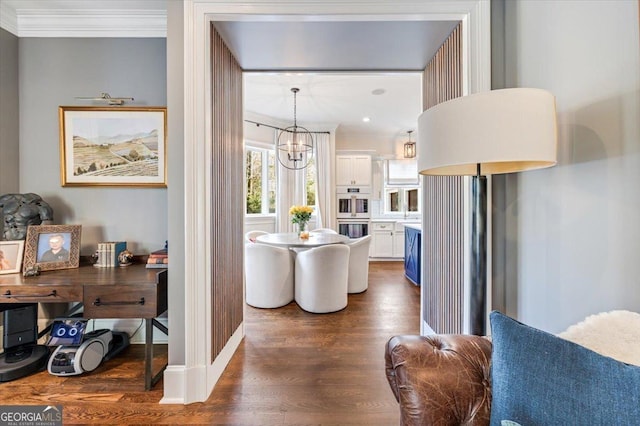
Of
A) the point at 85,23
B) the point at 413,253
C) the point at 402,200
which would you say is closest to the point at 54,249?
the point at 85,23

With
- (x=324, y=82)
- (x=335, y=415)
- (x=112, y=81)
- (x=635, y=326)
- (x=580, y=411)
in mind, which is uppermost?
(x=324, y=82)

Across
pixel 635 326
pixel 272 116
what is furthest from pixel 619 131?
pixel 272 116

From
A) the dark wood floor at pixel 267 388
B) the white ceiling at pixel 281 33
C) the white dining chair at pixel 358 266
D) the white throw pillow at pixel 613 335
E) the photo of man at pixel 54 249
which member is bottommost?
the dark wood floor at pixel 267 388

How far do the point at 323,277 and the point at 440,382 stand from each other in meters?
2.15

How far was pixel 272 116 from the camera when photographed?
496 centimetres

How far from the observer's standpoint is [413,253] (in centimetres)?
411

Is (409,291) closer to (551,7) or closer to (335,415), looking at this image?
(335,415)

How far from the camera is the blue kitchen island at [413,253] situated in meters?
3.88

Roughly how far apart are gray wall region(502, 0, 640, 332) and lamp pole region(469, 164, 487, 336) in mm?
335

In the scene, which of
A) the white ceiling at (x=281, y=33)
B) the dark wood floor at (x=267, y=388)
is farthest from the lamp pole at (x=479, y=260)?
the white ceiling at (x=281, y=33)

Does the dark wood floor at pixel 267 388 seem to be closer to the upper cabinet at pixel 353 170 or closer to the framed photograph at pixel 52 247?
the framed photograph at pixel 52 247

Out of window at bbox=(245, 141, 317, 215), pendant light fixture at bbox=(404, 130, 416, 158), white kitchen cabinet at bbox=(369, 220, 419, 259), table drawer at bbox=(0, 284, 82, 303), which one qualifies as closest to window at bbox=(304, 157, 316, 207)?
window at bbox=(245, 141, 317, 215)

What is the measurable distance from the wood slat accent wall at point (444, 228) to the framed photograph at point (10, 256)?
2999 millimetres

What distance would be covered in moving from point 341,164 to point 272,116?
1731 millimetres
